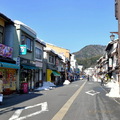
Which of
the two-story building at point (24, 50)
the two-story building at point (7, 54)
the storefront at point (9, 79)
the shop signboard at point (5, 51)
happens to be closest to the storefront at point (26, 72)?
the two-story building at point (24, 50)

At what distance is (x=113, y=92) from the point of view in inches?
616

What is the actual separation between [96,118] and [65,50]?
2547 inches

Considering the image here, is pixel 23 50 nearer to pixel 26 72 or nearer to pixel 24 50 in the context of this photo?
pixel 24 50

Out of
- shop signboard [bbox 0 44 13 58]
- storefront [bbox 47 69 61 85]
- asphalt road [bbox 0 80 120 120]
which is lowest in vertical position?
asphalt road [bbox 0 80 120 120]

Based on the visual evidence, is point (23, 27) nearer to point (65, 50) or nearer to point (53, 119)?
point (53, 119)

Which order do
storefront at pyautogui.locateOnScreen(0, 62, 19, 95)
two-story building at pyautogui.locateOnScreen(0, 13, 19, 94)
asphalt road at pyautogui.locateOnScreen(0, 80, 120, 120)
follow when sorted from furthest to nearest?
storefront at pyautogui.locateOnScreen(0, 62, 19, 95)
two-story building at pyautogui.locateOnScreen(0, 13, 19, 94)
asphalt road at pyautogui.locateOnScreen(0, 80, 120, 120)

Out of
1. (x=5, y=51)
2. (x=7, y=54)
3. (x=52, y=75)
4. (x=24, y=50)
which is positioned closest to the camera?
(x=5, y=51)

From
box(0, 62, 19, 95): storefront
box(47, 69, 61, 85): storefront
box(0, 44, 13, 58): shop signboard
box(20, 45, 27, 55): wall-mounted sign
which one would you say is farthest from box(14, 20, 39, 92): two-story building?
box(47, 69, 61, 85): storefront

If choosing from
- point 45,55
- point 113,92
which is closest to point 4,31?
point 113,92

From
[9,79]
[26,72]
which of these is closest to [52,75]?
[26,72]

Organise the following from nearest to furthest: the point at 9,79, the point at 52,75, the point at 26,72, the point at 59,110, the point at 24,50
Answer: the point at 59,110
the point at 9,79
the point at 24,50
the point at 26,72
the point at 52,75

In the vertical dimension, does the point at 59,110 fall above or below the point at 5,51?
below

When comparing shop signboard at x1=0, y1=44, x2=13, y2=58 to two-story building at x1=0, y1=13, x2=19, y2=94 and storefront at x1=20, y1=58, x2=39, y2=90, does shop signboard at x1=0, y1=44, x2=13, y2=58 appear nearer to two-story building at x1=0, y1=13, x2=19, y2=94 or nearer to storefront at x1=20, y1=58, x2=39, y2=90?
two-story building at x1=0, y1=13, x2=19, y2=94

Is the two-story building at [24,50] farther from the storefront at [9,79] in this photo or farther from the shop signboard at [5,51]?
the shop signboard at [5,51]
